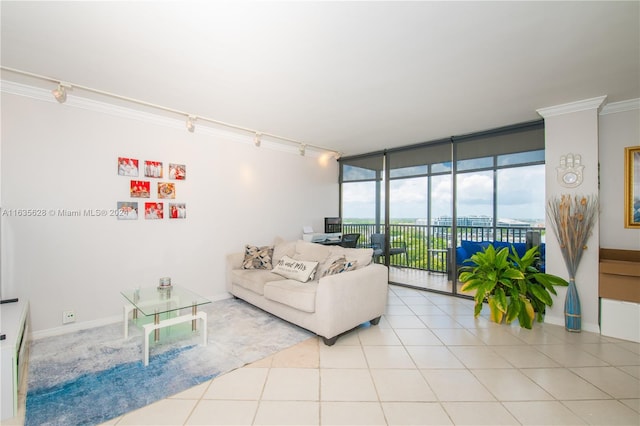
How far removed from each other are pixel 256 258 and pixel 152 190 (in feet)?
5.22

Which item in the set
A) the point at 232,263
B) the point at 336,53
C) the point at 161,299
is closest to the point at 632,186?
the point at 336,53

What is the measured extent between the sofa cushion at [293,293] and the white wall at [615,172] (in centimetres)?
344

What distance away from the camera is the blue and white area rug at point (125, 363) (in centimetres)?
181

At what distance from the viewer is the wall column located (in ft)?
9.80

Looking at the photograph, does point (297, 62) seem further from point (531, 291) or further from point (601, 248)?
point (601, 248)

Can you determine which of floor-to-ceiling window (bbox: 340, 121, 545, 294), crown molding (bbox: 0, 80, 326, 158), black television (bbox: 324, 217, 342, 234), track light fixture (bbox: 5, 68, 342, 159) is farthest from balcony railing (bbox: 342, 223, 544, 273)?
crown molding (bbox: 0, 80, 326, 158)

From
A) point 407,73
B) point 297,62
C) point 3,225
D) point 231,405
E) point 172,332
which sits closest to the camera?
point 231,405

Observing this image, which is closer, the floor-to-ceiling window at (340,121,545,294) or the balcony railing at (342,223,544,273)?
the floor-to-ceiling window at (340,121,545,294)

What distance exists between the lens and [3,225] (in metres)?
2.59

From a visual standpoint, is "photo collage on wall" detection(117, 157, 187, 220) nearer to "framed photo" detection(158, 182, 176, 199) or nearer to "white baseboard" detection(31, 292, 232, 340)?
"framed photo" detection(158, 182, 176, 199)

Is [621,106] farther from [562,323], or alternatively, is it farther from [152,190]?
[152,190]

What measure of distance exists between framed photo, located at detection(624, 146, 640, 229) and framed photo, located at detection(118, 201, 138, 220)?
5.62m

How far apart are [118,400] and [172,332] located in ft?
3.53

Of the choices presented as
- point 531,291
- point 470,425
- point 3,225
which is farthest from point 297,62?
point 531,291
